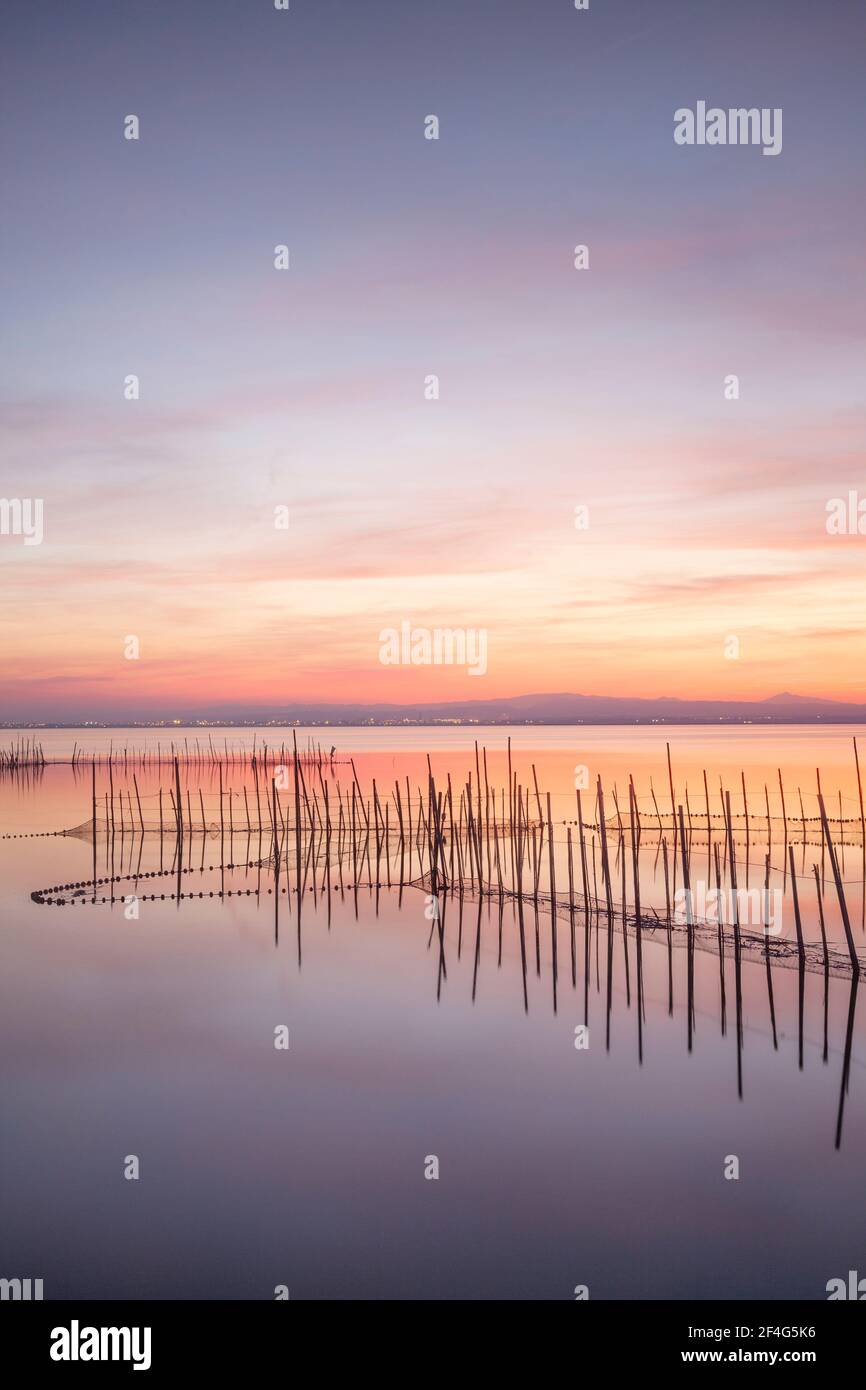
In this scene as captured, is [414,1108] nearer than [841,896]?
Yes

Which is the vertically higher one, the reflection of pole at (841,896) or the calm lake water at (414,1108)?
the reflection of pole at (841,896)

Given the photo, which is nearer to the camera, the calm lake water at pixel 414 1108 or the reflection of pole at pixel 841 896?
the calm lake water at pixel 414 1108

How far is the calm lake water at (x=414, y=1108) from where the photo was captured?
630 cm

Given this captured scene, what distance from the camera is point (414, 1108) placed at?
28.2 ft

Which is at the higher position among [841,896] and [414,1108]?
[841,896]

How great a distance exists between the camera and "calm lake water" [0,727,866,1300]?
248 inches

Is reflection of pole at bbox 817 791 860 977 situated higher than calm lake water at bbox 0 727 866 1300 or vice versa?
reflection of pole at bbox 817 791 860 977

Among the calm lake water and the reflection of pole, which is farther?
the reflection of pole

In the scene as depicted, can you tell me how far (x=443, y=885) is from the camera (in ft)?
53.2
